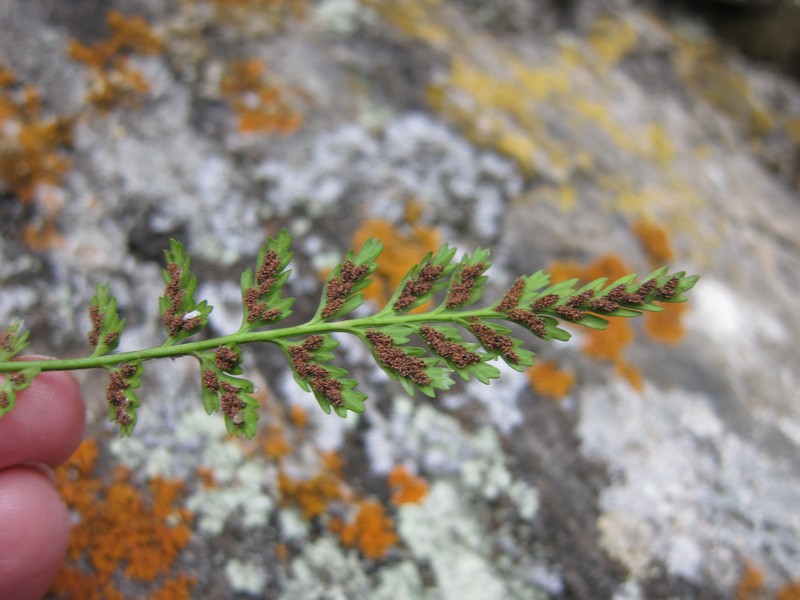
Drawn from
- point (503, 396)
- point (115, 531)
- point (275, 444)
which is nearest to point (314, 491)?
point (275, 444)

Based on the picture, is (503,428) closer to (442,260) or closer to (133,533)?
(442,260)

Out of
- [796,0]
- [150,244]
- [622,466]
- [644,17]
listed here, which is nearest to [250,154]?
[150,244]

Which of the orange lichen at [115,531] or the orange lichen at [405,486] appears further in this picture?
the orange lichen at [405,486]

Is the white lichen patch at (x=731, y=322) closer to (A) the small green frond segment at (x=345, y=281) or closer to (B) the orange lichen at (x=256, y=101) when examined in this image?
(A) the small green frond segment at (x=345, y=281)

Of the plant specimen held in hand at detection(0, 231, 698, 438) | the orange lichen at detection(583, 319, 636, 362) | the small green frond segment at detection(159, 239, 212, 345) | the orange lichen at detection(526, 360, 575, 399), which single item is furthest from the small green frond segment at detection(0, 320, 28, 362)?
the orange lichen at detection(583, 319, 636, 362)

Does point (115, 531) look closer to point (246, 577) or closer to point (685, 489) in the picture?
point (246, 577)

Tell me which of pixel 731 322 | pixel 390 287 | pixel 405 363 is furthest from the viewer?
pixel 731 322

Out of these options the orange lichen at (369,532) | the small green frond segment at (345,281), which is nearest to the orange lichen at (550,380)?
the orange lichen at (369,532)

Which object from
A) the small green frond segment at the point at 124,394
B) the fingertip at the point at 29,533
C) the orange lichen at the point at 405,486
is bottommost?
the orange lichen at the point at 405,486
